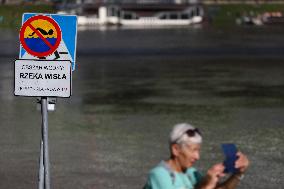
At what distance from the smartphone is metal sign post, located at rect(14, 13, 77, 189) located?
3674 mm

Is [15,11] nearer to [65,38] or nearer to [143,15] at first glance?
[143,15]

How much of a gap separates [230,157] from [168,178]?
1.61ft

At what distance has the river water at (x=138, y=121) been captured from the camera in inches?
611

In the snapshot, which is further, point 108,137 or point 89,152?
point 108,137

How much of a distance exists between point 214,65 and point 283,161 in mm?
23686

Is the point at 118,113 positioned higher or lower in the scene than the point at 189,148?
lower

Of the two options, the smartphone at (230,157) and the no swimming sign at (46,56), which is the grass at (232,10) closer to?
the no swimming sign at (46,56)

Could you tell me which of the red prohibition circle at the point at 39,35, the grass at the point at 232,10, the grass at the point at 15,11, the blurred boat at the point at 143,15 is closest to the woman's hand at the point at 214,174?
the red prohibition circle at the point at 39,35

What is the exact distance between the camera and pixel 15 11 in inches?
5113

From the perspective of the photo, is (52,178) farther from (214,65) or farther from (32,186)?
(214,65)

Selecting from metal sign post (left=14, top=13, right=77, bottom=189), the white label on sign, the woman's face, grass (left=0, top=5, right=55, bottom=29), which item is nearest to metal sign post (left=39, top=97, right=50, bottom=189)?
metal sign post (left=14, top=13, right=77, bottom=189)

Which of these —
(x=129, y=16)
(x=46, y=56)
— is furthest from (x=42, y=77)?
(x=129, y=16)

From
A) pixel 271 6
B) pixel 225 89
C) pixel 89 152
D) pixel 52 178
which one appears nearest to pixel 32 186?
pixel 52 178

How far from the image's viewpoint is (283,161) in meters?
16.2
